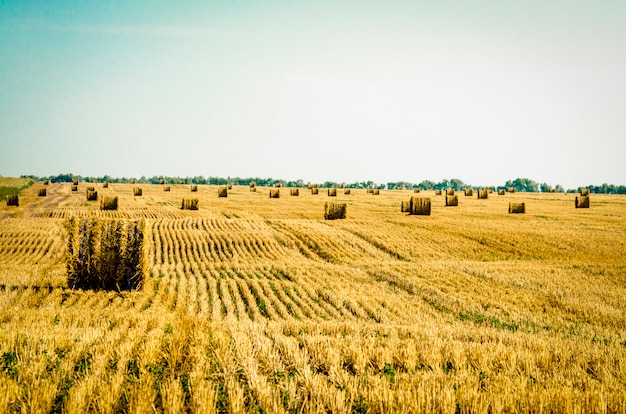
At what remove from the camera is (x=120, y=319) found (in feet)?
28.0

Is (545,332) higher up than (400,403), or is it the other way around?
(400,403)

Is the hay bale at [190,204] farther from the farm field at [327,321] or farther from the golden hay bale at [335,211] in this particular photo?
the golden hay bale at [335,211]

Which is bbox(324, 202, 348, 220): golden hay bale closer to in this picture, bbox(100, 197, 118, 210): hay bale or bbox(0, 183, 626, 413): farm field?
bbox(0, 183, 626, 413): farm field

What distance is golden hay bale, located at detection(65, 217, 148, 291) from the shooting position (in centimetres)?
1420

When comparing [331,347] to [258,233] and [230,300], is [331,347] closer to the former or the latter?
[230,300]

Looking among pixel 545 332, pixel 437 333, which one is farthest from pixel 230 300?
pixel 545 332

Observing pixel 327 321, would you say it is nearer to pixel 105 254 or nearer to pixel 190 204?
pixel 105 254

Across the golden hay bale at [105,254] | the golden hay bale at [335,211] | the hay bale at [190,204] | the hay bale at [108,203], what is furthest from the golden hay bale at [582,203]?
the golden hay bale at [105,254]

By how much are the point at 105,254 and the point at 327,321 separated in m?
8.11

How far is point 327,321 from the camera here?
11.2m

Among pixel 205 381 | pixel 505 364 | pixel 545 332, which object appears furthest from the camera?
pixel 545 332

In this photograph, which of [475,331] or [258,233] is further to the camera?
[258,233]

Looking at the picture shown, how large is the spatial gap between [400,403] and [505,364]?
2804mm

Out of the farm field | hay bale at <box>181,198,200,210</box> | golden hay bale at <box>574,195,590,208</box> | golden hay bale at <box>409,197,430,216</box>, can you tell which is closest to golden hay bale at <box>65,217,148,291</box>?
the farm field
